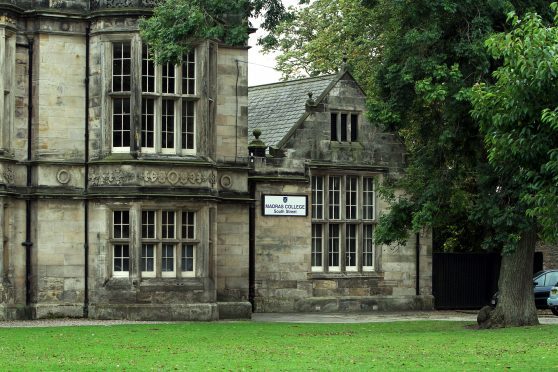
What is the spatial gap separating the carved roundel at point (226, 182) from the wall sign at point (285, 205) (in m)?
2.22

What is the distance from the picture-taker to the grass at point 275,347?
2064 centimetres

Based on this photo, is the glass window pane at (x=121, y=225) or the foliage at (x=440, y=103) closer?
the foliage at (x=440, y=103)

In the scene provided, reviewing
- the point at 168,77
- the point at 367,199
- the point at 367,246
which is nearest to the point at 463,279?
the point at 367,246

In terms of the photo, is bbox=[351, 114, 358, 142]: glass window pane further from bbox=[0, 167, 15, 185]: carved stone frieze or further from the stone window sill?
bbox=[0, 167, 15, 185]: carved stone frieze

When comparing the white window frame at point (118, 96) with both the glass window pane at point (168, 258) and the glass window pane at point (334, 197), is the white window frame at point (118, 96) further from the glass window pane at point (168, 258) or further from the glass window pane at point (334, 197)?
the glass window pane at point (334, 197)

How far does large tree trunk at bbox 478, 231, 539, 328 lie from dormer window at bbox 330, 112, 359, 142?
30.2ft

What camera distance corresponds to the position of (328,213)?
3891cm

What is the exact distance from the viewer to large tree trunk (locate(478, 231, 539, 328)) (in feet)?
103

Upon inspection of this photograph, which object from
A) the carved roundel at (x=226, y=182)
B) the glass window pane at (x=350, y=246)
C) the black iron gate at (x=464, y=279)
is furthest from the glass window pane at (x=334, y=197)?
the carved roundel at (x=226, y=182)

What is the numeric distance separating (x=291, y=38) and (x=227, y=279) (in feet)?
85.0

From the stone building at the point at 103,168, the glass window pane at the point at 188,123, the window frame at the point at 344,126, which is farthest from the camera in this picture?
the window frame at the point at 344,126

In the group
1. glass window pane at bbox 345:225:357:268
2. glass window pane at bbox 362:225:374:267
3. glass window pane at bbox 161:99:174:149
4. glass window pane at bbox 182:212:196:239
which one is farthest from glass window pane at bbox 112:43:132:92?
glass window pane at bbox 362:225:374:267

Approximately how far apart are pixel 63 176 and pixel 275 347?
1097 centimetres

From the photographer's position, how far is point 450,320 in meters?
35.3
